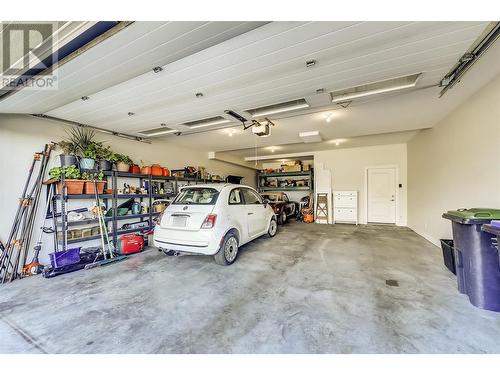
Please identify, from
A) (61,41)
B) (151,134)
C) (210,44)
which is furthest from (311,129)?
(61,41)

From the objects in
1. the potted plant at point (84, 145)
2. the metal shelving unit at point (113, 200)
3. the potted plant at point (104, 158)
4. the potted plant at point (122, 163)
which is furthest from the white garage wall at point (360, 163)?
the potted plant at point (84, 145)

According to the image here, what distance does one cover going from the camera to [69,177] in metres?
3.59

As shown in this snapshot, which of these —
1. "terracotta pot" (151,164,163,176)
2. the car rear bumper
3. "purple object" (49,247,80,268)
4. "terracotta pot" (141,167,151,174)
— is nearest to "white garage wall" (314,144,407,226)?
"terracotta pot" (151,164,163,176)

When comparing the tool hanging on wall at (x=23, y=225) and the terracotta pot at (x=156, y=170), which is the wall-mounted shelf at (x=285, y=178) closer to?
the terracotta pot at (x=156, y=170)

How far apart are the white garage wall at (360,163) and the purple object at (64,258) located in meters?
8.05

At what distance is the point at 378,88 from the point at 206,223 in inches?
131

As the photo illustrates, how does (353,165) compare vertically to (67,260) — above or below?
above

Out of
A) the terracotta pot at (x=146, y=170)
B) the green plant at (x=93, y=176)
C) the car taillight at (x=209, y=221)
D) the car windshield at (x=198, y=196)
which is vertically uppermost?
the terracotta pot at (x=146, y=170)

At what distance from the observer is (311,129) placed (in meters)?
5.05

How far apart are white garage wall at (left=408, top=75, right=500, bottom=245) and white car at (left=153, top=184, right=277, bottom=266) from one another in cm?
377

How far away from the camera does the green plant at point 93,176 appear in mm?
3820

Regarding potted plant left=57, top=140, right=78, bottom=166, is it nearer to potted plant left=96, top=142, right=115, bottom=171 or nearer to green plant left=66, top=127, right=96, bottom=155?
green plant left=66, top=127, right=96, bottom=155
